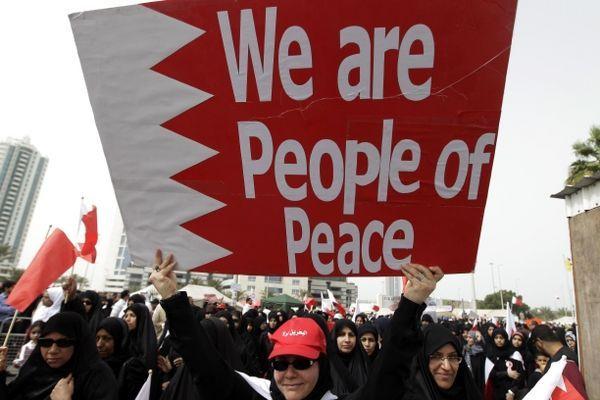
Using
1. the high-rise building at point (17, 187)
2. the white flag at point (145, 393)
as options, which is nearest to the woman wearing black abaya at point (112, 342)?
the white flag at point (145, 393)

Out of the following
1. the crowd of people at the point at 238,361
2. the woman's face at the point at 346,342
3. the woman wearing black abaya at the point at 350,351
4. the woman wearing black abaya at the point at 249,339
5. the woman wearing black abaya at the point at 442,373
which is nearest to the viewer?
the crowd of people at the point at 238,361

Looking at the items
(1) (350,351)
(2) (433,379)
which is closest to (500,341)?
(1) (350,351)

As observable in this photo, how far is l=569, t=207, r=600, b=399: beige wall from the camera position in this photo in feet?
10.1

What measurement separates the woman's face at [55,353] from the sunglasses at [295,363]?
1897 millimetres

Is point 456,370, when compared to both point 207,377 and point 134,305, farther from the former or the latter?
point 134,305

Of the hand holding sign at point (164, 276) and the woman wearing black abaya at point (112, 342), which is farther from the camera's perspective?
the woman wearing black abaya at point (112, 342)

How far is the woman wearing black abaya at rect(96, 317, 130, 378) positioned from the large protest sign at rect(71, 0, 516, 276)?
2321 mm

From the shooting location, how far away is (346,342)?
15.5 ft

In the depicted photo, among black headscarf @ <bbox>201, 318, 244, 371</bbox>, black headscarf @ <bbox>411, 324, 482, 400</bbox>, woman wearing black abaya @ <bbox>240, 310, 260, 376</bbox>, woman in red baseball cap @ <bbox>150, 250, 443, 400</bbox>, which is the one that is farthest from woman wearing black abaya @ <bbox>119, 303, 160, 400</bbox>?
black headscarf @ <bbox>411, 324, 482, 400</bbox>

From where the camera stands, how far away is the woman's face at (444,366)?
2.72 metres

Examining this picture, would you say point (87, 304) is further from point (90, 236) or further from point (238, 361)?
point (238, 361)

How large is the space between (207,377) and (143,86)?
149 centimetres

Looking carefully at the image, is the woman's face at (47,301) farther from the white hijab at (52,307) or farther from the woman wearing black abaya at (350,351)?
the woman wearing black abaya at (350,351)

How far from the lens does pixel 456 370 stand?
9.12 feet
